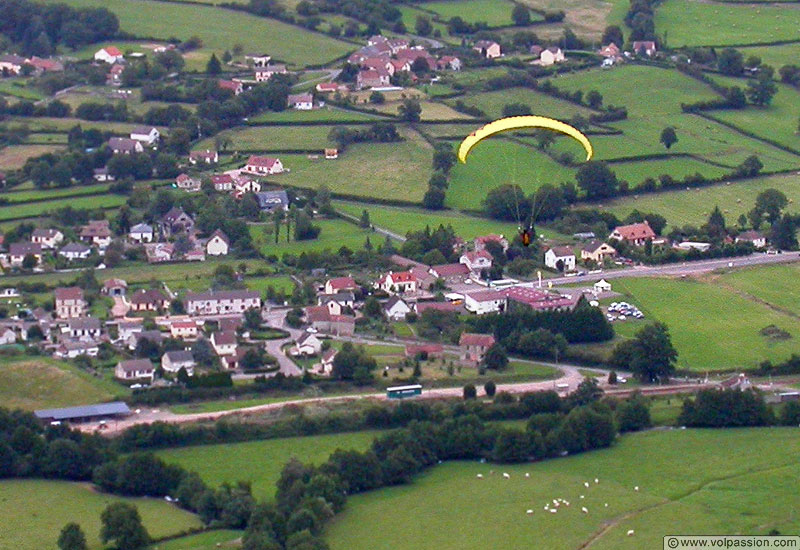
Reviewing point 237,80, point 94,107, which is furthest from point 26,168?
point 237,80

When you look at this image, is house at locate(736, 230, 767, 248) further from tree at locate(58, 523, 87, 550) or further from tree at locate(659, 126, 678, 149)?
tree at locate(58, 523, 87, 550)

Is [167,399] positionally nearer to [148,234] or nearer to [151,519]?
[151,519]

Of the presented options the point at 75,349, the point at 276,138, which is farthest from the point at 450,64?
the point at 75,349

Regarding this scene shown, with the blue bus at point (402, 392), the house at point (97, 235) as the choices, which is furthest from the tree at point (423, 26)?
the blue bus at point (402, 392)

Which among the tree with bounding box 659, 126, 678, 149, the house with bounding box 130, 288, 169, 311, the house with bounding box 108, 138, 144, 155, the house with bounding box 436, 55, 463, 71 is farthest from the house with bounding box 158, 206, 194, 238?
the house with bounding box 436, 55, 463, 71

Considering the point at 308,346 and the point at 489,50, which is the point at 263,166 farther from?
the point at 308,346

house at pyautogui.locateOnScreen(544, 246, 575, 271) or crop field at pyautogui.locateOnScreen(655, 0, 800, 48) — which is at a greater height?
crop field at pyautogui.locateOnScreen(655, 0, 800, 48)
